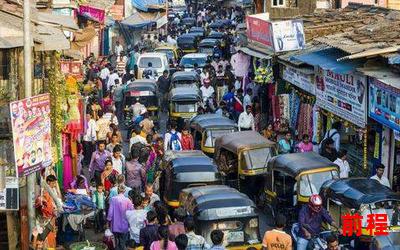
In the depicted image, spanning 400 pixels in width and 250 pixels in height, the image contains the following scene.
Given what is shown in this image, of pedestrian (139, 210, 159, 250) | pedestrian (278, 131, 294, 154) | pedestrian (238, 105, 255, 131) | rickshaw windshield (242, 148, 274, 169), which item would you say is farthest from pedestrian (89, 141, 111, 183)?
pedestrian (238, 105, 255, 131)

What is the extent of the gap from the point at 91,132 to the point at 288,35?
6.90m

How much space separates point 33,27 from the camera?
18.4 m

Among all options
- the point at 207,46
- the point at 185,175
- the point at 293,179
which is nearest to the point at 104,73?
the point at 207,46

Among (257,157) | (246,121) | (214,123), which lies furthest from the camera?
(246,121)

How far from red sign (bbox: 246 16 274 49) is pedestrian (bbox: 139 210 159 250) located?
14.5 metres

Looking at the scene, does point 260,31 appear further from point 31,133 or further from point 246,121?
point 31,133

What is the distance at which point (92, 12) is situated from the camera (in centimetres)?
4147

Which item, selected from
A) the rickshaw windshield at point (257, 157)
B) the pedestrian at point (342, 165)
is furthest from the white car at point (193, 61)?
the pedestrian at point (342, 165)

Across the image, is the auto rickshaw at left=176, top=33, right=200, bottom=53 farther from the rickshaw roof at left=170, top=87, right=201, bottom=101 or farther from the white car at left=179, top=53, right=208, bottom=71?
the rickshaw roof at left=170, top=87, right=201, bottom=101

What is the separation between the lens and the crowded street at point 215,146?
16.2 metres

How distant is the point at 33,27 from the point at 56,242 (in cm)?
426

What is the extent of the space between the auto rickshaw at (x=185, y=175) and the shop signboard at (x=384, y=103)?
382cm

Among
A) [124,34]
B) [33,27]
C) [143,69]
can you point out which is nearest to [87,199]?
[33,27]

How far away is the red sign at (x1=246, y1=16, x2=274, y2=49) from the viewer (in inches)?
1157
